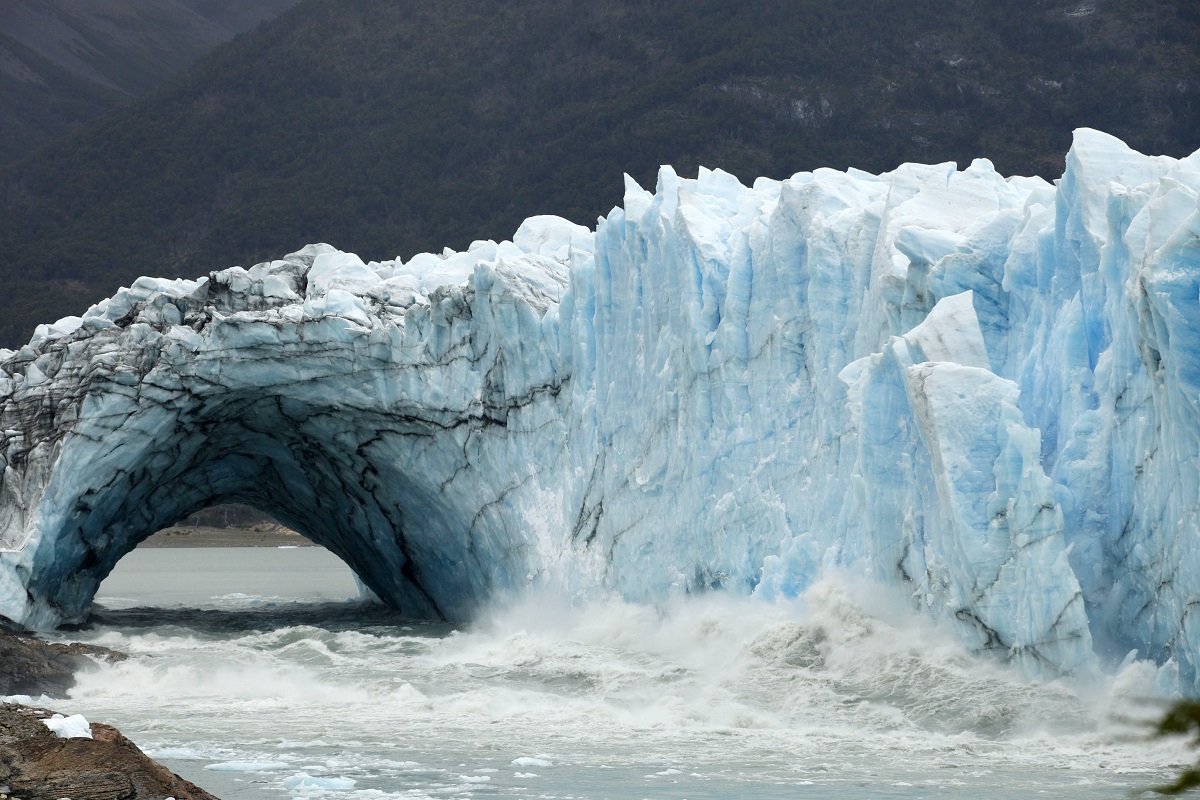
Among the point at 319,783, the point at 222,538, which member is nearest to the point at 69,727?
the point at 319,783

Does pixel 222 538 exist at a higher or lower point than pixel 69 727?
lower

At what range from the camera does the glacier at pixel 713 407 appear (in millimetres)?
9562

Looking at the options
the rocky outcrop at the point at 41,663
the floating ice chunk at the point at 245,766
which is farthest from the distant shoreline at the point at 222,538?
the floating ice chunk at the point at 245,766

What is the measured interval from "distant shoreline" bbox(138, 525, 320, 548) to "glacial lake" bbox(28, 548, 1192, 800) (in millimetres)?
43963

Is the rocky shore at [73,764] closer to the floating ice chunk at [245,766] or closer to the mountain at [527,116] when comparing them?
the floating ice chunk at [245,766]

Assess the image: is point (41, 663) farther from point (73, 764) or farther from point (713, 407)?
point (73, 764)

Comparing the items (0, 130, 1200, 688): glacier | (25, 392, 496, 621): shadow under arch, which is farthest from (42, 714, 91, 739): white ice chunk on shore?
(25, 392, 496, 621): shadow under arch

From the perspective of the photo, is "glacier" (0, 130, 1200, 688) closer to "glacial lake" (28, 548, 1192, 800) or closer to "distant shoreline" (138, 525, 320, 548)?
"glacial lake" (28, 548, 1192, 800)

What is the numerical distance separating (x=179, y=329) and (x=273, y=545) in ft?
150

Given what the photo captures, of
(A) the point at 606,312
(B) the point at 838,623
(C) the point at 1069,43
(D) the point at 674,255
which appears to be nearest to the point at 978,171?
(D) the point at 674,255

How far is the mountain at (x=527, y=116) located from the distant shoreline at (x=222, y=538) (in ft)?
34.4

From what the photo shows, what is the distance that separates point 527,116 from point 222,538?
72.5 feet

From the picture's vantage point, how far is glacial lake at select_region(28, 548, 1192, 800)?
8.62 m

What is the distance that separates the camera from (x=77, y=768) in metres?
6.39
